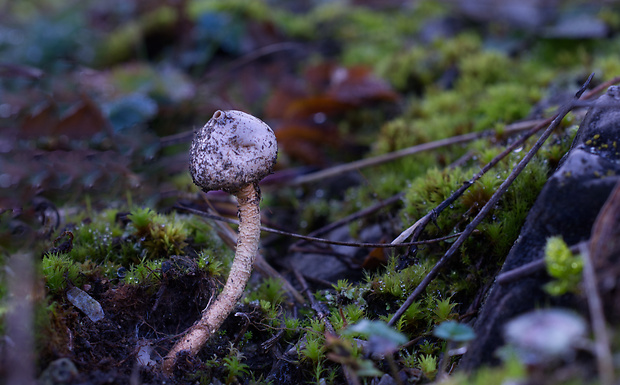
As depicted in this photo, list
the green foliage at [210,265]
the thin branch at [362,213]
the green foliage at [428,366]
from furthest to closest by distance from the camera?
the thin branch at [362,213], the green foliage at [210,265], the green foliage at [428,366]

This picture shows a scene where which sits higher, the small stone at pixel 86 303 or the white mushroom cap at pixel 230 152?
the white mushroom cap at pixel 230 152

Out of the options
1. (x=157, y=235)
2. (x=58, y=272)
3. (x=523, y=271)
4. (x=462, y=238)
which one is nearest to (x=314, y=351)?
(x=462, y=238)

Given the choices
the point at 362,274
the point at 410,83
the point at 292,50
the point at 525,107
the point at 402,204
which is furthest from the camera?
the point at 292,50

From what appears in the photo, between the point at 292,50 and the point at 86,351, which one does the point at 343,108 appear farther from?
the point at 86,351

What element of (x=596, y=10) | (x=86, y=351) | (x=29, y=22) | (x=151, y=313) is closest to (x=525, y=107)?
(x=596, y=10)

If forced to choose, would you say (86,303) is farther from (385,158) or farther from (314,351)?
(385,158)

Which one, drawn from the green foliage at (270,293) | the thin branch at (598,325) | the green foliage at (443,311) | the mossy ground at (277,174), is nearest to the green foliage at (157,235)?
the mossy ground at (277,174)

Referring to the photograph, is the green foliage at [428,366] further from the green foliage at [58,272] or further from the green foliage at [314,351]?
the green foliage at [58,272]
